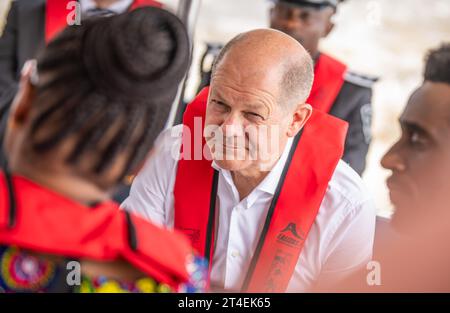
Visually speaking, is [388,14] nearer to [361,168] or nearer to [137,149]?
[361,168]

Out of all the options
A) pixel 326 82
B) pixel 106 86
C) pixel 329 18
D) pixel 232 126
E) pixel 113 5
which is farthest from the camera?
pixel 329 18

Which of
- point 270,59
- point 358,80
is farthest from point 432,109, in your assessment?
point 358,80

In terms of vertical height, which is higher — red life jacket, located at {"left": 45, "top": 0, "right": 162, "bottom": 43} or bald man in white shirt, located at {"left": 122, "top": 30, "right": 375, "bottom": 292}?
red life jacket, located at {"left": 45, "top": 0, "right": 162, "bottom": 43}

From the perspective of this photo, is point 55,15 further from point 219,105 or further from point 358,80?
point 358,80

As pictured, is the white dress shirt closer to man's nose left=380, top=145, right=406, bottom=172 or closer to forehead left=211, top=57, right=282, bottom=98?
man's nose left=380, top=145, right=406, bottom=172

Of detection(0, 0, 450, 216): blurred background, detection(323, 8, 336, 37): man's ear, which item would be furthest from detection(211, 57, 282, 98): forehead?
detection(0, 0, 450, 216): blurred background

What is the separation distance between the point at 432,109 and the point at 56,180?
0.88 metres

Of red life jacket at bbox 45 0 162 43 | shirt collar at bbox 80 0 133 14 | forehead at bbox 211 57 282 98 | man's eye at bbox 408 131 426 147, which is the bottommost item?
man's eye at bbox 408 131 426 147

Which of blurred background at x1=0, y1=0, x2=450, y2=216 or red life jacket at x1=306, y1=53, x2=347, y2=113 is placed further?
blurred background at x1=0, y1=0, x2=450, y2=216

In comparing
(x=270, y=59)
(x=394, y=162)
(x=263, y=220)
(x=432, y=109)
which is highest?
(x=270, y=59)

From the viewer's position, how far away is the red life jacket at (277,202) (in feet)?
4.41

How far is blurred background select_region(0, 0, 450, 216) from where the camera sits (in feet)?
7.86

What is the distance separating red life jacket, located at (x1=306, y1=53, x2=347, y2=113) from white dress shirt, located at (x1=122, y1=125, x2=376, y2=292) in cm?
35

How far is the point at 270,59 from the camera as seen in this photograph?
1289 millimetres
